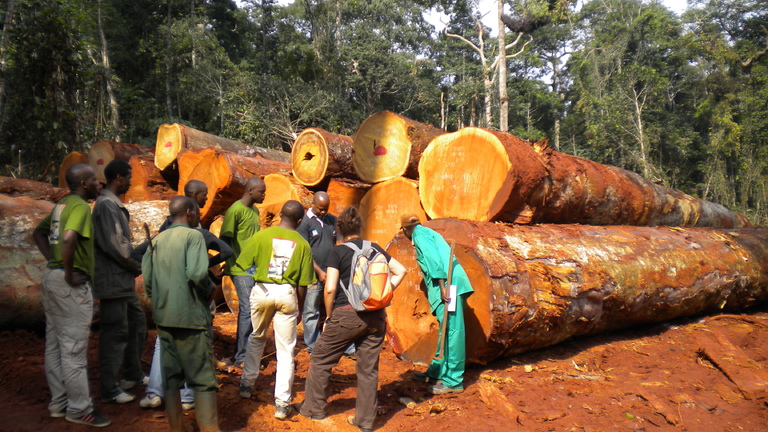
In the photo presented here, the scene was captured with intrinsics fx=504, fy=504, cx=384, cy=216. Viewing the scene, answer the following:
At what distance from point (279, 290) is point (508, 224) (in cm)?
256

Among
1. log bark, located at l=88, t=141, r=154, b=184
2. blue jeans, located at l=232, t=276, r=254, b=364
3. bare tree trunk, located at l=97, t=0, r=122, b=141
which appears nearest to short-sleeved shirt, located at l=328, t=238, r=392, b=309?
blue jeans, located at l=232, t=276, r=254, b=364

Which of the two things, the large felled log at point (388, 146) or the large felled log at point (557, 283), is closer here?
the large felled log at point (557, 283)

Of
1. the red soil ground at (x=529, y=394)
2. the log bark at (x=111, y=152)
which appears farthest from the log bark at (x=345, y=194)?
the log bark at (x=111, y=152)

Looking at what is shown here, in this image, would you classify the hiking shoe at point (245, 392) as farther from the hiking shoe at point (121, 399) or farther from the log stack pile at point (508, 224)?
the log stack pile at point (508, 224)

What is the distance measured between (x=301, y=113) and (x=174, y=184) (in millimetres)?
10977

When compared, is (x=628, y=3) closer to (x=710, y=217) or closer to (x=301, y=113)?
(x=301, y=113)

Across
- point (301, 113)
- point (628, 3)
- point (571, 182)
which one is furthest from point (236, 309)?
point (628, 3)

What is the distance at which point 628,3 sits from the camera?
34250 mm

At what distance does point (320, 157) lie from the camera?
7.09 m

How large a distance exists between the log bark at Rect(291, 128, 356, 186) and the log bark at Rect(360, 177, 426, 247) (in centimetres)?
75

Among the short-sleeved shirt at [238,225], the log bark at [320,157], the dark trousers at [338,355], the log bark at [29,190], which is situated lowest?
the dark trousers at [338,355]

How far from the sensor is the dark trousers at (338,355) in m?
3.69

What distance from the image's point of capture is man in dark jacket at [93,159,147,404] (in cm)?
382

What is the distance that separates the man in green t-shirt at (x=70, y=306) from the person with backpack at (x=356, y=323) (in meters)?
1.46
